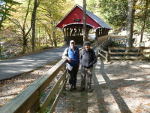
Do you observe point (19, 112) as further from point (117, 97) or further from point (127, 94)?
point (127, 94)

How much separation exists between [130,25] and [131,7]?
53.3 inches

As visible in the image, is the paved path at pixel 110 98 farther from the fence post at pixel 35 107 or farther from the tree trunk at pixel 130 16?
the tree trunk at pixel 130 16

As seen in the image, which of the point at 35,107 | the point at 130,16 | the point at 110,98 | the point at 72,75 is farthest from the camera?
the point at 130,16

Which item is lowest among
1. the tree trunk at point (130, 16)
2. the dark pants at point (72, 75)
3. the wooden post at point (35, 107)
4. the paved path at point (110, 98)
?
the paved path at point (110, 98)

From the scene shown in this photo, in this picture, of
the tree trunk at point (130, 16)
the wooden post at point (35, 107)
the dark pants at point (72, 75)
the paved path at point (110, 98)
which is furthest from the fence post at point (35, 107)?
the tree trunk at point (130, 16)

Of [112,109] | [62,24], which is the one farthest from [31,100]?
[62,24]

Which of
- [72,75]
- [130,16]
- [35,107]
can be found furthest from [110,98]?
[130,16]

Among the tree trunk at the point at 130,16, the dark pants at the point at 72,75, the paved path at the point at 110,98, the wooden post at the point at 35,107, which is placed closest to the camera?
the wooden post at the point at 35,107

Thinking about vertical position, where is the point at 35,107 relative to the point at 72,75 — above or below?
above

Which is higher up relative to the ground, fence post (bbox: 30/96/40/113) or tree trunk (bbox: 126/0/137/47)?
tree trunk (bbox: 126/0/137/47)

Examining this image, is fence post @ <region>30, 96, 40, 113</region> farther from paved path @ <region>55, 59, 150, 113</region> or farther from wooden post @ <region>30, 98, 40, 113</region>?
paved path @ <region>55, 59, 150, 113</region>

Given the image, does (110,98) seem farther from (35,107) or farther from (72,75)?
(35,107)

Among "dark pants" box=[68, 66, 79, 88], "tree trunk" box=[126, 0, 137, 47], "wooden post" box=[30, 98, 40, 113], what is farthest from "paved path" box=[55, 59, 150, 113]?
"tree trunk" box=[126, 0, 137, 47]

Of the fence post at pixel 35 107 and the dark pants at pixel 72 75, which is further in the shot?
the dark pants at pixel 72 75
